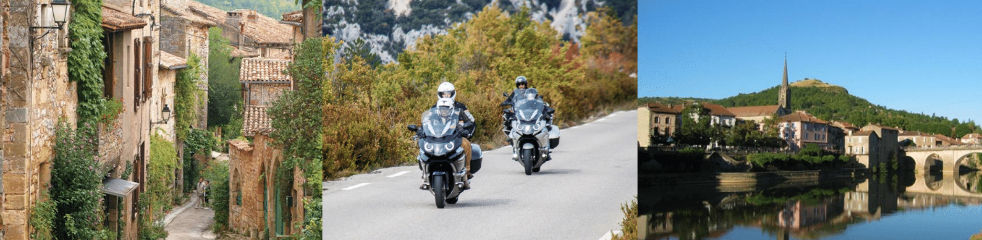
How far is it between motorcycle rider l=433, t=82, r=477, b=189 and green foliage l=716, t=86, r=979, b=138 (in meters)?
5.92

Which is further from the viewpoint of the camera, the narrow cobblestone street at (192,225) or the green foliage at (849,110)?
the green foliage at (849,110)

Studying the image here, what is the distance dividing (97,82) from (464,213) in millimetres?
4379

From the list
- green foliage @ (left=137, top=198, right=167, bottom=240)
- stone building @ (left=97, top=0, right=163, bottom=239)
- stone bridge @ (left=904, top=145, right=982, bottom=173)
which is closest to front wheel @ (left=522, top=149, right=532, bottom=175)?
stone building @ (left=97, top=0, right=163, bottom=239)

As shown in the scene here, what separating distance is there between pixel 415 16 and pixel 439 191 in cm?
133

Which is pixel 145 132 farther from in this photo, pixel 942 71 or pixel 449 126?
pixel 942 71

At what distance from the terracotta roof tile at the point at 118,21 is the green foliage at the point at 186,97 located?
120cm

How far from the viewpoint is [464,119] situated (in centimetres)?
607

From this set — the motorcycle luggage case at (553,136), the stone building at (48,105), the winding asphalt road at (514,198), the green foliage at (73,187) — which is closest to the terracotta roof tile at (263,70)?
the stone building at (48,105)

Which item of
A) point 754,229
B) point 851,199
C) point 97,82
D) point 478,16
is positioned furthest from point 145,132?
point 851,199

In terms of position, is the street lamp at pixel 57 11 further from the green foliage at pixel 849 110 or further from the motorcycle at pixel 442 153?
the green foliage at pixel 849 110

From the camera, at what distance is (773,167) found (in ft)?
38.3

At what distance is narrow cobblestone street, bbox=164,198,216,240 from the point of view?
10133 millimetres

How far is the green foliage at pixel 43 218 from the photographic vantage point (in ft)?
25.1

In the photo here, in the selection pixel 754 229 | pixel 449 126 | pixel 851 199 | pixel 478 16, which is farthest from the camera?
pixel 851 199
